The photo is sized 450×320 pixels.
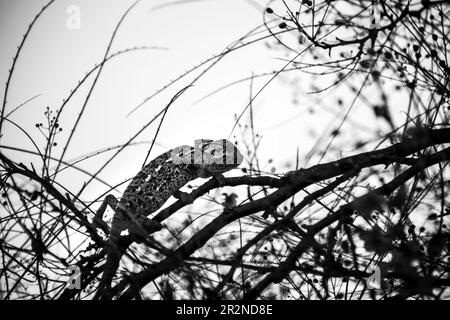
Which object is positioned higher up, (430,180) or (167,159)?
(167,159)

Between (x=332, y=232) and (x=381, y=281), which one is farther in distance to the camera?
(x=332, y=232)

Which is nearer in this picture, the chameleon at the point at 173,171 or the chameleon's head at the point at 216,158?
the chameleon at the point at 173,171

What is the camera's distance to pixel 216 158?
5.83 metres

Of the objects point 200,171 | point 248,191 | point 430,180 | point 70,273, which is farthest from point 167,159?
point 430,180

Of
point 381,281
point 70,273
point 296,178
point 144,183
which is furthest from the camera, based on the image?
point 144,183

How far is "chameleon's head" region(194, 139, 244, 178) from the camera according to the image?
558cm

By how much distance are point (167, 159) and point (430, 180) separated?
4198mm

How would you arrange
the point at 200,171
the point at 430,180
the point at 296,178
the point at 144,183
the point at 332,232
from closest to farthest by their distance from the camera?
the point at 332,232
the point at 430,180
the point at 296,178
the point at 144,183
the point at 200,171

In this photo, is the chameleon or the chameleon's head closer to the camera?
the chameleon

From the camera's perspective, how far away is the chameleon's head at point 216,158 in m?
Answer: 5.58

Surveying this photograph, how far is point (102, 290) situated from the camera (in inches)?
80.7
